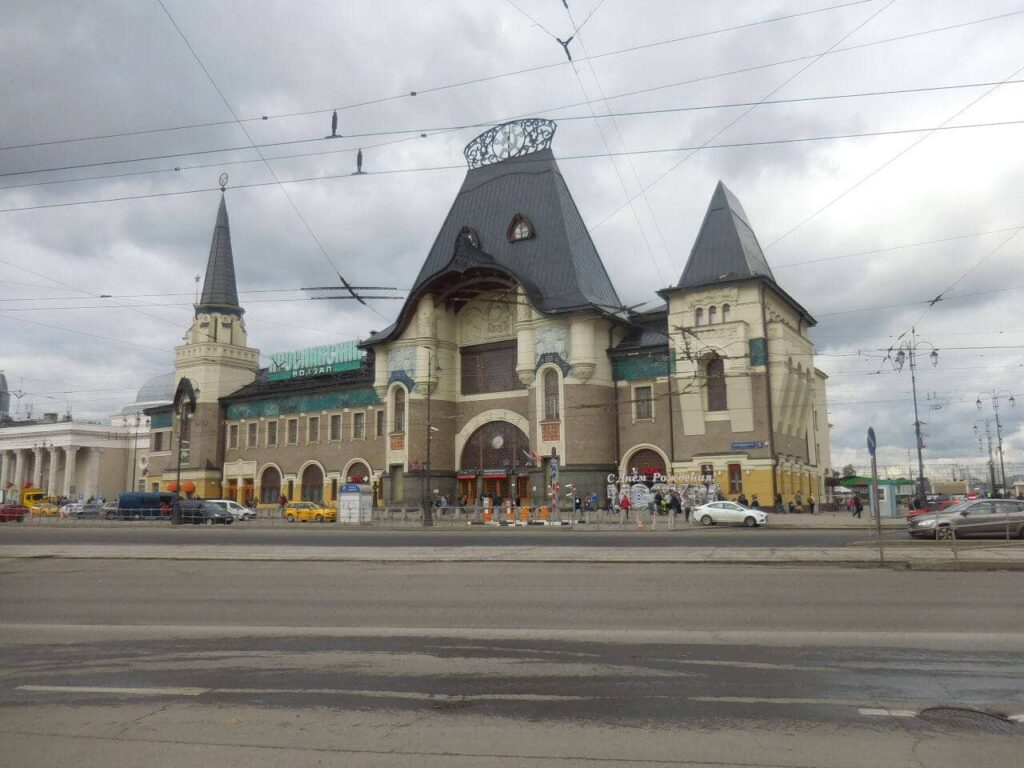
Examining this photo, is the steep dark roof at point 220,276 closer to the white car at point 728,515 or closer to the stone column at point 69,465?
the stone column at point 69,465

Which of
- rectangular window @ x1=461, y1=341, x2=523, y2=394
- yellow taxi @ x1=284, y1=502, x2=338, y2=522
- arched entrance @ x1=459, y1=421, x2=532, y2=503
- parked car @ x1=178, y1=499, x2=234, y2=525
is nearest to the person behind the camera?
parked car @ x1=178, y1=499, x2=234, y2=525

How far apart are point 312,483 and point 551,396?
22.1 metres

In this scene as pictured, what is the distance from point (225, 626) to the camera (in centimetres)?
998

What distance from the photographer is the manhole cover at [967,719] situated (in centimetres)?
544

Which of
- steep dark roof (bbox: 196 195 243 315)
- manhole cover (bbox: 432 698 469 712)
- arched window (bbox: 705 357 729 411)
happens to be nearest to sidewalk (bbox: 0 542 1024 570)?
manhole cover (bbox: 432 698 469 712)

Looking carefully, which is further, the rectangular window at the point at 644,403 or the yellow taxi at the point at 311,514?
the yellow taxi at the point at 311,514

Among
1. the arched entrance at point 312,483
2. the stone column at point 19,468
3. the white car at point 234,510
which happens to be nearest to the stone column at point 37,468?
the stone column at point 19,468

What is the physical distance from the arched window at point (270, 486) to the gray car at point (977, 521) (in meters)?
48.6

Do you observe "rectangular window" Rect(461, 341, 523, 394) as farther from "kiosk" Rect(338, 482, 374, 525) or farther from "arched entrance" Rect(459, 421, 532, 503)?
"kiosk" Rect(338, 482, 374, 525)

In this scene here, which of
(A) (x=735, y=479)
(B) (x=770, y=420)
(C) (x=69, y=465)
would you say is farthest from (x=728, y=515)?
(C) (x=69, y=465)

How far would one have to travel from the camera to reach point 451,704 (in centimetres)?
609

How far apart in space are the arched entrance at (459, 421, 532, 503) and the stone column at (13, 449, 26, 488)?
233 ft

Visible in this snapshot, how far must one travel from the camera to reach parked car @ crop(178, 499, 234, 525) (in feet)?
149

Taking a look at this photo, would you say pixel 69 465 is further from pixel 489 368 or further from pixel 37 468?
pixel 489 368
